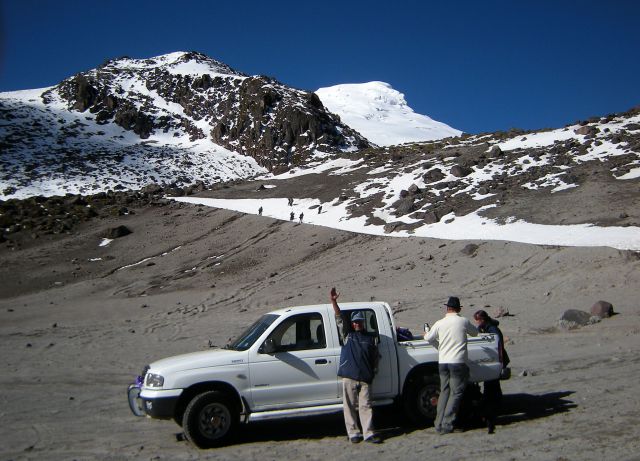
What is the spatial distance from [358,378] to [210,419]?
1.91 metres

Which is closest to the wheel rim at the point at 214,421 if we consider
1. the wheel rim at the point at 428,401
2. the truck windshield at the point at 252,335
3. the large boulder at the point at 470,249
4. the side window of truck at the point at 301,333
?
the truck windshield at the point at 252,335

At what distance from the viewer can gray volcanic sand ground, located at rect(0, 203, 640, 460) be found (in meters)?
7.48

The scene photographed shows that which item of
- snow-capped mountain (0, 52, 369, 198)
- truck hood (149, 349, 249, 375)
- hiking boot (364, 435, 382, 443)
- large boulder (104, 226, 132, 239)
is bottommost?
hiking boot (364, 435, 382, 443)

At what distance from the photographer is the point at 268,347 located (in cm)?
778

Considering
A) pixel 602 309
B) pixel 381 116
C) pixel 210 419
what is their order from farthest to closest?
1. pixel 381 116
2. pixel 602 309
3. pixel 210 419

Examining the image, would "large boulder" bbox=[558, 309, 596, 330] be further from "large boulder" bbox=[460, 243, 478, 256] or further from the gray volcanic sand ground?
"large boulder" bbox=[460, 243, 478, 256]

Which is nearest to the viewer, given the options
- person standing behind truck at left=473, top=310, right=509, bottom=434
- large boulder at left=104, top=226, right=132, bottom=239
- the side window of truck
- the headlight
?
the headlight

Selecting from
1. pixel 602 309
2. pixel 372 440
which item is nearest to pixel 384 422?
pixel 372 440

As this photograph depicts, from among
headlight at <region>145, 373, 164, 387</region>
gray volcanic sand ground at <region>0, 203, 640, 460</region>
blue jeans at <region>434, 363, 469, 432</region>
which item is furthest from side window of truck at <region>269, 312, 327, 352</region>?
blue jeans at <region>434, 363, 469, 432</region>

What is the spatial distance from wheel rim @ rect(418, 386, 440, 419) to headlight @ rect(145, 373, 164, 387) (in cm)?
335

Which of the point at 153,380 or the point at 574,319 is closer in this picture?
the point at 153,380

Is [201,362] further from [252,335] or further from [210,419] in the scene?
[252,335]

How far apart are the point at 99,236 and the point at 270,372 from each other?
3281 cm

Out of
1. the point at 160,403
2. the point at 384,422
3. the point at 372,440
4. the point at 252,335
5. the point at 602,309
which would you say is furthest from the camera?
the point at 602,309
